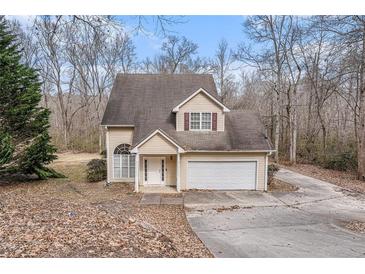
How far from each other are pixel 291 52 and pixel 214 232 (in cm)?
2068

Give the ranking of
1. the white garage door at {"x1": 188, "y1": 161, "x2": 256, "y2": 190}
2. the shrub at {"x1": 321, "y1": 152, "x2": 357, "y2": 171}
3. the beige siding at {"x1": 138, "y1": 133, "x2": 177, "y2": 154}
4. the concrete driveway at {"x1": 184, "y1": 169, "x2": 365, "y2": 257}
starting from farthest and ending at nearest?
the shrub at {"x1": 321, "y1": 152, "x2": 357, "y2": 171} < the white garage door at {"x1": 188, "y1": 161, "x2": 256, "y2": 190} < the beige siding at {"x1": 138, "y1": 133, "x2": 177, "y2": 154} < the concrete driveway at {"x1": 184, "y1": 169, "x2": 365, "y2": 257}

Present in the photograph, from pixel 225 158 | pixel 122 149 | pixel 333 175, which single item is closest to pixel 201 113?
pixel 225 158

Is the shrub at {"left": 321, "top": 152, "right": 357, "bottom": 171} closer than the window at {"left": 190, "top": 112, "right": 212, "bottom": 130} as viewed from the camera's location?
No

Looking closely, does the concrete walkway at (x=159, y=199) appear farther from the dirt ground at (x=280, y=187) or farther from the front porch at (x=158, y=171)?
the dirt ground at (x=280, y=187)

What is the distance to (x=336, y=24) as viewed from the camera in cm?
1463

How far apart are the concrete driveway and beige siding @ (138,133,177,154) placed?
2398 mm

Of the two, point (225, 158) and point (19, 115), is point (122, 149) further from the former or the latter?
point (19, 115)

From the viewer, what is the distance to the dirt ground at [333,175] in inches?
612

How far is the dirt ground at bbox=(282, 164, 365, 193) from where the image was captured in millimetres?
Answer: 15533

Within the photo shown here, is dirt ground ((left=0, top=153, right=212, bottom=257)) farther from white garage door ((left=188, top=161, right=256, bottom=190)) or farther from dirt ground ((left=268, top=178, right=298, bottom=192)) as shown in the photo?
dirt ground ((left=268, top=178, right=298, bottom=192))

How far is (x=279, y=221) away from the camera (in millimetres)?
9570

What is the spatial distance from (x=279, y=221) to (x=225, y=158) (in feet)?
17.0

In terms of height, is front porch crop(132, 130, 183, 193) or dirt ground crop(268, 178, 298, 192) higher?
Answer: front porch crop(132, 130, 183, 193)

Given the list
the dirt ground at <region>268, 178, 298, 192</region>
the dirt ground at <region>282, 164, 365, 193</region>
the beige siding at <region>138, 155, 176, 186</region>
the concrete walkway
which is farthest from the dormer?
the dirt ground at <region>282, 164, 365, 193</region>
